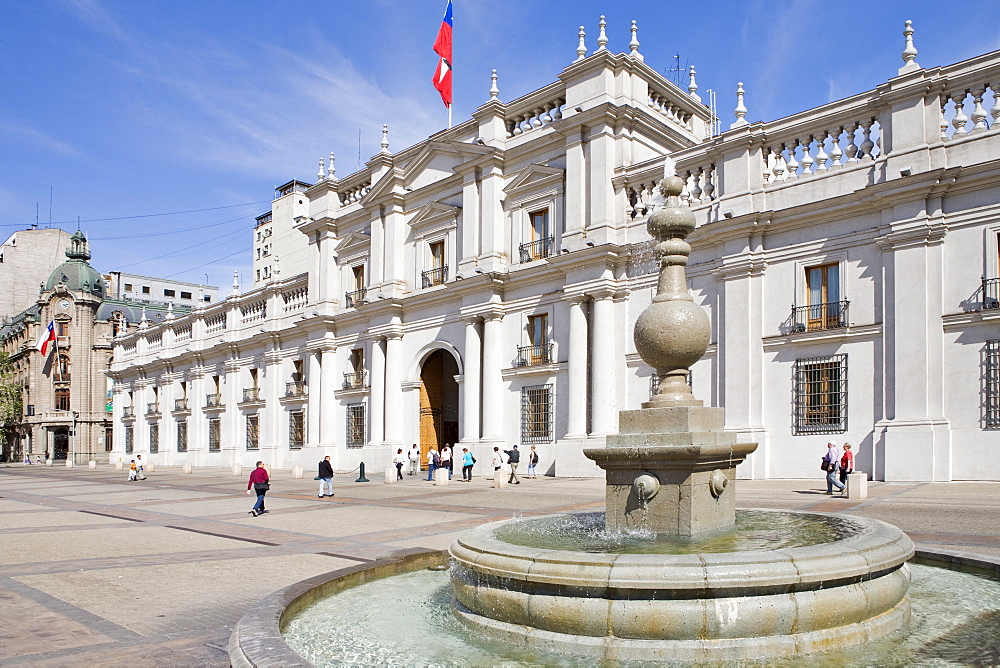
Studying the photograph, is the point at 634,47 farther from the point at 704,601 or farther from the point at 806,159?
the point at 704,601

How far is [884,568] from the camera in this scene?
612 centimetres

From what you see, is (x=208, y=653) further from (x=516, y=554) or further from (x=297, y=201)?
(x=297, y=201)

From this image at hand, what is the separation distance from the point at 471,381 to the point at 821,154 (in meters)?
15.3

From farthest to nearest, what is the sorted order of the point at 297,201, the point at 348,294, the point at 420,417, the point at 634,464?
1. the point at 297,201
2. the point at 348,294
3. the point at 420,417
4. the point at 634,464

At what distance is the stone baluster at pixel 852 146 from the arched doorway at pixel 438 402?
1874 centimetres

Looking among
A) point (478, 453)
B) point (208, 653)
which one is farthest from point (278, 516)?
point (478, 453)

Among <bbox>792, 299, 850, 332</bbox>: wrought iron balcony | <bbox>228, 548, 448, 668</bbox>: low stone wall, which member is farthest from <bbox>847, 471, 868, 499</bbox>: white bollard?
<bbox>228, 548, 448, 668</bbox>: low stone wall

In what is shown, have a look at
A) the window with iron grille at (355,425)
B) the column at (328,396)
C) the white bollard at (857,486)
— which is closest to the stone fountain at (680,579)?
the white bollard at (857,486)

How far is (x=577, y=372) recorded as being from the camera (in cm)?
2780

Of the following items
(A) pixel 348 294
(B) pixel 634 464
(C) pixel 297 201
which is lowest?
(B) pixel 634 464

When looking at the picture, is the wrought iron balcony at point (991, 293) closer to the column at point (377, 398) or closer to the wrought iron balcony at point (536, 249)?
the wrought iron balcony at point (536, 249)

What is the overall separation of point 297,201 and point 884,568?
80.5 m

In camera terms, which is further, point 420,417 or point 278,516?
point 420,417

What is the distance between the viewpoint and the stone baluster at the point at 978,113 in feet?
66.7
